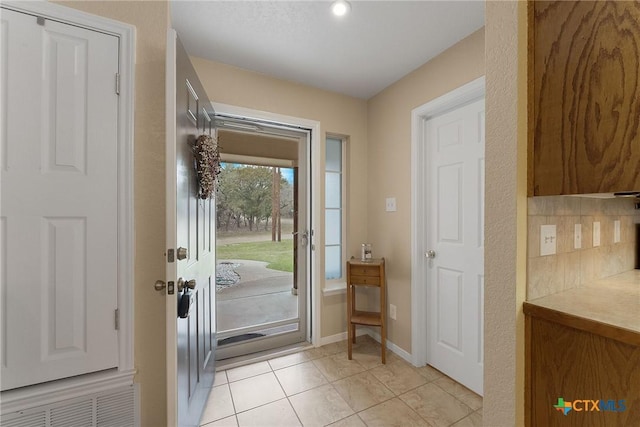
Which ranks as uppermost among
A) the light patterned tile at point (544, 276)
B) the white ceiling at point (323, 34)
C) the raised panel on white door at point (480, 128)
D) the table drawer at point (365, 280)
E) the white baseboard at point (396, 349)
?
the white ceiling at point (323, 34)

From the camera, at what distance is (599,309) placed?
809mm

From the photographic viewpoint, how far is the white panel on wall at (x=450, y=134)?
6.22 feet

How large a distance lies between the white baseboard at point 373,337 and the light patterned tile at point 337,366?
214mm

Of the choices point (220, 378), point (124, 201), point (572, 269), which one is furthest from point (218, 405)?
point (572, 269)

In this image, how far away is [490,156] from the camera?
952mm

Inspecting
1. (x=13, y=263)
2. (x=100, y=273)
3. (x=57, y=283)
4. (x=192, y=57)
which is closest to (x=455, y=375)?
(x=100, y=273)

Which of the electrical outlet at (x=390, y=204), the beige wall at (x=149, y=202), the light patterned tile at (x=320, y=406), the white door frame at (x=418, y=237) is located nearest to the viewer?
the beige wall at (x=149, y=202)

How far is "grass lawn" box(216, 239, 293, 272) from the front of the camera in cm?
269

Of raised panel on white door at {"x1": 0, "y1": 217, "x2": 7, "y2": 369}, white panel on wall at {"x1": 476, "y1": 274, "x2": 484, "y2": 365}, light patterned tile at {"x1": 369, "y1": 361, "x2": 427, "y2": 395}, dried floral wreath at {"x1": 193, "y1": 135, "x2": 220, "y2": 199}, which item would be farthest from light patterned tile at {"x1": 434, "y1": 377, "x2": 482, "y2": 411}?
raised panel on white door at {"x1": 0, "y1": 217, "x2": 7, "y2": 369}

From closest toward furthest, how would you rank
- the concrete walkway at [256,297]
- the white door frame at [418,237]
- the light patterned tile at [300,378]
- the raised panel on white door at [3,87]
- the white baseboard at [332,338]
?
1. the raised panel on white door at [3,87]
2. the light patterned tile at [300,378]
3. the white door frame at [418,237]
4. the white baseboard at [332,338]
5. the concrete walkway at [256,297]

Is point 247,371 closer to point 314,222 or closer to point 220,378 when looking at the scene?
point 220,378

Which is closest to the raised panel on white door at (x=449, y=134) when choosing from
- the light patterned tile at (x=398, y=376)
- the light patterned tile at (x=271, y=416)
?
the light patterned tile at (x=398, y=376)

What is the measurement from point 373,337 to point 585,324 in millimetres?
2078

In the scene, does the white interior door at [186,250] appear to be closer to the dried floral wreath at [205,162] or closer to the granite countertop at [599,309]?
the dried floral wreath at [205,162]
